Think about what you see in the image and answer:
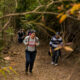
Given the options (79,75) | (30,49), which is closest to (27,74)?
(30,49)

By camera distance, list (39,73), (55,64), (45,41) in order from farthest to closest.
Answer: (45,41) < (55,64) < (39,73)

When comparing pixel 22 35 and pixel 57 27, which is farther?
pixel 22 35

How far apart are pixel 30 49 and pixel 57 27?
616 centimetres

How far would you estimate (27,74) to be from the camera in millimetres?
7871

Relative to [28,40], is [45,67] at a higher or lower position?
lower

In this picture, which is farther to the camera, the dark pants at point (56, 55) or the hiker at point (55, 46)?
the dark pants at point (56, 55)

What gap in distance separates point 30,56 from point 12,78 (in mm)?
1151

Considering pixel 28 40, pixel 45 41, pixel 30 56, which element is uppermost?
pixel 28 40

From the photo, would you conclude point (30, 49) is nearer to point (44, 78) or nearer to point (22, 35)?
point (44, 78)

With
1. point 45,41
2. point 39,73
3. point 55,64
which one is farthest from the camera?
point 45,41

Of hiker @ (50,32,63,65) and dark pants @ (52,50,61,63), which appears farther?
dark pants @ (52,50,61,63)

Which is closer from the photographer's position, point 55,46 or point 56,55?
point 55,46

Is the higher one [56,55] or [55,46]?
[55,46]

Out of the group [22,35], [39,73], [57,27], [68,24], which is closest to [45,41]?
[22,35]
